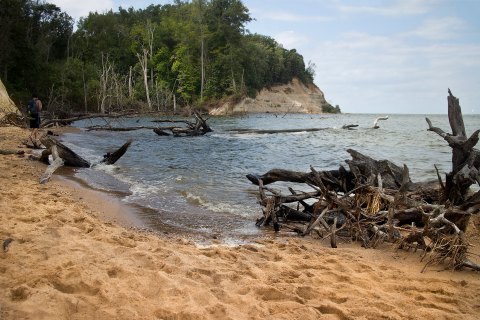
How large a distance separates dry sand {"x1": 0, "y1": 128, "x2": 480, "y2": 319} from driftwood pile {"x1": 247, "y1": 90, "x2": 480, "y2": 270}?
278 mm

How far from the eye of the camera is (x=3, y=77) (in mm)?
36250

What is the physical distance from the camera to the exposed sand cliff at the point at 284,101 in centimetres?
7018

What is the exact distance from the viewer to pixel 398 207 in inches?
233

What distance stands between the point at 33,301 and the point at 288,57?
88.7 metres

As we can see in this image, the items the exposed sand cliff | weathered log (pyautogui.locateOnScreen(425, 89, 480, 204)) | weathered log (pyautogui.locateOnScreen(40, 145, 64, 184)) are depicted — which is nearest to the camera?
weathered log (pyautogui.locateOnScreen(425, 89, 480, 204))

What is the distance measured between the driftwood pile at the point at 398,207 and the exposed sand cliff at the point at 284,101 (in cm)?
6088

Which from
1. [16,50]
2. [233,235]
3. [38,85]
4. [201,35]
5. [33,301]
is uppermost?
[201,35]

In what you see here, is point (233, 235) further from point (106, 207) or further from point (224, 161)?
point (224, 161)

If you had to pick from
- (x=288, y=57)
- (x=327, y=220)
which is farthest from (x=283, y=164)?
(x=288, y=57)

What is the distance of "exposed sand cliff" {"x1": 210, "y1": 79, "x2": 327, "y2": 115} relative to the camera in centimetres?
7018

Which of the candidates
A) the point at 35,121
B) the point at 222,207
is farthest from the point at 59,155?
the point at 35,121

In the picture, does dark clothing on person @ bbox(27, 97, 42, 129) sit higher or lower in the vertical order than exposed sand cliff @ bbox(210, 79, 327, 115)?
lower

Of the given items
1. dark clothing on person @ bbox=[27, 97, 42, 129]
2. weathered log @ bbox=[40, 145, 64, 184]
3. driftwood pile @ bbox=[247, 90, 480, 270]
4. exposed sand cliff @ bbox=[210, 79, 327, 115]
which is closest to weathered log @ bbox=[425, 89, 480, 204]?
driftwood pile @ bbox=[247, 90, 480, 270]

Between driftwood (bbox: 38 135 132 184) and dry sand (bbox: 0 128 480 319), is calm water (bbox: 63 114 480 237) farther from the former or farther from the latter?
dry sand (bbox: 0 128 480 319)
